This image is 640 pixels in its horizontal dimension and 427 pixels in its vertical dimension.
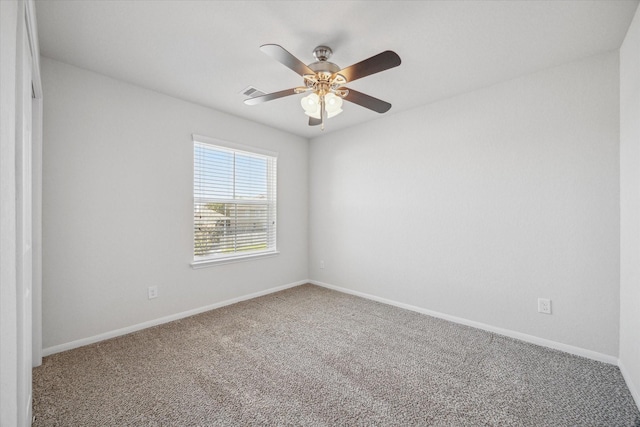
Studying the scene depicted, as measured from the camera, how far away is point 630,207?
1.86m

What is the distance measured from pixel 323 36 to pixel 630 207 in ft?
7.85

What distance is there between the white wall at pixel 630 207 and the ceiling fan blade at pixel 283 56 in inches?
81.3

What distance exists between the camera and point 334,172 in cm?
414

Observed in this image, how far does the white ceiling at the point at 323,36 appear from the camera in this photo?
172 centimetres

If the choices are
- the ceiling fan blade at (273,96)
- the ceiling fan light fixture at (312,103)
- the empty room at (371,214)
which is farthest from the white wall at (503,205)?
the ceiling fan blade at (273,96)

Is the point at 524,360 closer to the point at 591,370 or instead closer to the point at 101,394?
the point at 591,370

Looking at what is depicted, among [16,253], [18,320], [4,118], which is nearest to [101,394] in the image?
[18,320]

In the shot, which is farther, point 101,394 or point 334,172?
point 334,172

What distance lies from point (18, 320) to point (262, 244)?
2815 millimetres

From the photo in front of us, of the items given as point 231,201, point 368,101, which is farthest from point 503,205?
point 231,201

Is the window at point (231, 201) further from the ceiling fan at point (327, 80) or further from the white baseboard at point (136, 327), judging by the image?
the ceiling fan at point (327, 80)

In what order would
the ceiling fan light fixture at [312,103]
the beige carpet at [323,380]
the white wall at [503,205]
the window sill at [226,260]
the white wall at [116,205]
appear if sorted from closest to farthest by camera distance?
1. the beige carpet at [323,380]
2. the ceiling fan light fixture at [312,103]
3. the white wall at [503,205]
4. the white wall at [116,205]
5. the window sill at [226,260]

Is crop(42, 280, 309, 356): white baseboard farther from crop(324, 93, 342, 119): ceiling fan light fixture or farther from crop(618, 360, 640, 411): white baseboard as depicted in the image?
crop(618, 360, 640, 411): white baseboard

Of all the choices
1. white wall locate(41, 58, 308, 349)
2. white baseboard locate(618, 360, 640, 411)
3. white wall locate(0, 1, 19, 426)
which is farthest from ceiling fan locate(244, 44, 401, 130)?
white baseboard locate(618, 360, 640, 411)
